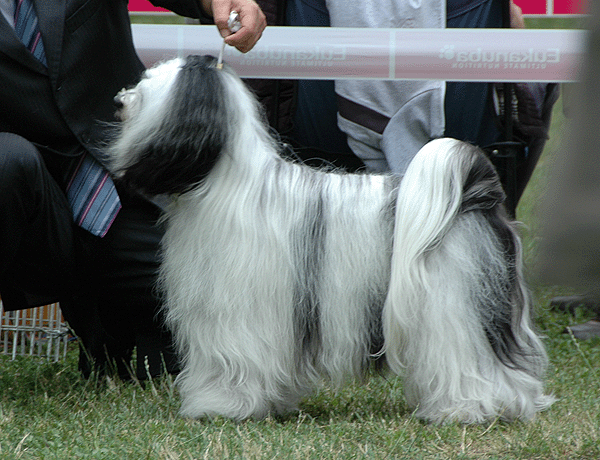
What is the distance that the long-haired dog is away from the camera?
2.21 metres

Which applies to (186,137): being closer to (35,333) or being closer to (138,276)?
(138,276)

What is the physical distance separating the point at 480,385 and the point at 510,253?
0.40 meters

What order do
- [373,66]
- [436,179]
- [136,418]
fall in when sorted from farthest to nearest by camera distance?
[373,66] → [136,418] → [436,179]

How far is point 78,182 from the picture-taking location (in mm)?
2801

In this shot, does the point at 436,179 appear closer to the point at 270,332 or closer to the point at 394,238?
the point at 394,238

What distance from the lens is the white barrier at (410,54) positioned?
11.1 ft

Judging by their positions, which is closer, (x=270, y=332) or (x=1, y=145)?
(x=270, y=332)

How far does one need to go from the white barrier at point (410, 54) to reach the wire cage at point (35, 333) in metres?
1.42

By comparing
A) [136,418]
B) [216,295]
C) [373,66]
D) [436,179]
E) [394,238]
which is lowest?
[136,418]

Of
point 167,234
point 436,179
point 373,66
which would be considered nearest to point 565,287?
point 436,179

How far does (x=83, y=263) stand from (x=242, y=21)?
1.13m

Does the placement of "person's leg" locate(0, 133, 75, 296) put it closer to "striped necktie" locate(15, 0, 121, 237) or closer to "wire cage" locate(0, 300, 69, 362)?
"striped necktie" locate(15, 0, 121, 237)

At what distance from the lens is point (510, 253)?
2.29 m

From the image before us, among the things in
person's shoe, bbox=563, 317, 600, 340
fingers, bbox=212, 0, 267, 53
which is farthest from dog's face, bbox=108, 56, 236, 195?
person's shoe, bbox=563, 317, 600, 340
